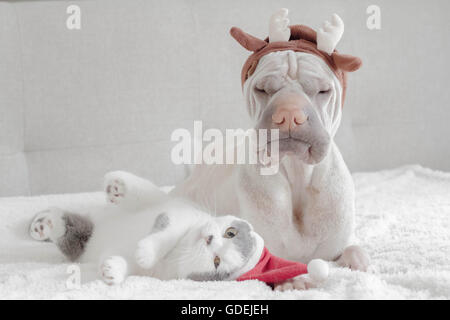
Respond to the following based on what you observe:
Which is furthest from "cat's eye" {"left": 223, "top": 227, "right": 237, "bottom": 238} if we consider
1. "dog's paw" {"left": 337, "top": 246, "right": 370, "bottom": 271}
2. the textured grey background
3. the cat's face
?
the textured grey background

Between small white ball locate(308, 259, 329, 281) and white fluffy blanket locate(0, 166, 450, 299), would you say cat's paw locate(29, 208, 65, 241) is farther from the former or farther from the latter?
small white ball locate(308, 259, 329, 281)

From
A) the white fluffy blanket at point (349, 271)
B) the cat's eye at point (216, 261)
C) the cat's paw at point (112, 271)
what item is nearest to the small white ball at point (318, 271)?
the white fluffy blanket at point (349, 271)

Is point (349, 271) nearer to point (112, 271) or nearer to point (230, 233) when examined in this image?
point (230, 233)

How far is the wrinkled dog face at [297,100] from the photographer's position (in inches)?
27.5

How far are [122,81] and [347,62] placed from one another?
97cm

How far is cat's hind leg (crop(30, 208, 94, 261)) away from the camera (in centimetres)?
82

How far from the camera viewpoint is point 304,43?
0.81 m

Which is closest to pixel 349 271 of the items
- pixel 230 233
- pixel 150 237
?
Answer: pixel 230 233

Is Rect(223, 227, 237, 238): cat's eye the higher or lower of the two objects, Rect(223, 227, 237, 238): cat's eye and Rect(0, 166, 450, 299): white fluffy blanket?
the higher

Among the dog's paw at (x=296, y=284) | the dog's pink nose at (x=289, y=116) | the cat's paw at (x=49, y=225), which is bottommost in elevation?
the dog's paw at (x=296, y=284)

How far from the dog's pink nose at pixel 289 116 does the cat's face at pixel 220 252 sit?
0.15 m

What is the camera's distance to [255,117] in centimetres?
81

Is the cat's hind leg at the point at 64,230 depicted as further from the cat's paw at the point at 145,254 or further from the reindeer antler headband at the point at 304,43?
the reindeer antler headband at the point at 304,43
